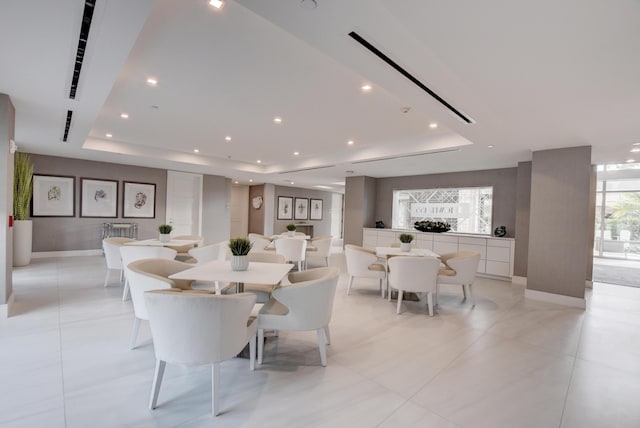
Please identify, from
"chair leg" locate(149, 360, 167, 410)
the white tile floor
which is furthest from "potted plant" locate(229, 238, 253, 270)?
"chair leg" locate(149, 360, 167, 410)

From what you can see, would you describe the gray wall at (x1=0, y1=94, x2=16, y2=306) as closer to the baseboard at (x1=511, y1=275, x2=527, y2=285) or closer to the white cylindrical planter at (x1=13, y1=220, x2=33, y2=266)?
the white cylindrical planter at (x1=13, y1=220, x2=33, y2=266)

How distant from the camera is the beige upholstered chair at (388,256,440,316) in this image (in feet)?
13.2

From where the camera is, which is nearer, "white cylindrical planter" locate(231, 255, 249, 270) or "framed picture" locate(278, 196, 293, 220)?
"white cylindrical planter" locate(231, 255, 249, 270)

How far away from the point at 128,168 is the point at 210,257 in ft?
18.6

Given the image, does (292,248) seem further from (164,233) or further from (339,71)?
(339,71)

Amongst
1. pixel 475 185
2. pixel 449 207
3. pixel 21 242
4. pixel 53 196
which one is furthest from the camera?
pixel 449 207

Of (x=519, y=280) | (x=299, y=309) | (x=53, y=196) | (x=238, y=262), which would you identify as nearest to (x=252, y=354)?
(x=299, y=309)

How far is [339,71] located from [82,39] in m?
2.21

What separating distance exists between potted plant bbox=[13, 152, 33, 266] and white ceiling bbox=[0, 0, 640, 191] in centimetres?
60

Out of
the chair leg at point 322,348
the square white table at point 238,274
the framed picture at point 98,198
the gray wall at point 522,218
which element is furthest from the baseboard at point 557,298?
the framed picture at point 98,198

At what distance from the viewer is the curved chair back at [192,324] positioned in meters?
1.86

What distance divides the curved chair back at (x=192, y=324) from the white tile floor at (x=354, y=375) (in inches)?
15.8

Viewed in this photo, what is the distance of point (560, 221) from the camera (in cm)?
486

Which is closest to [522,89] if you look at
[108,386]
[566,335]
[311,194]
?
[566,335]
